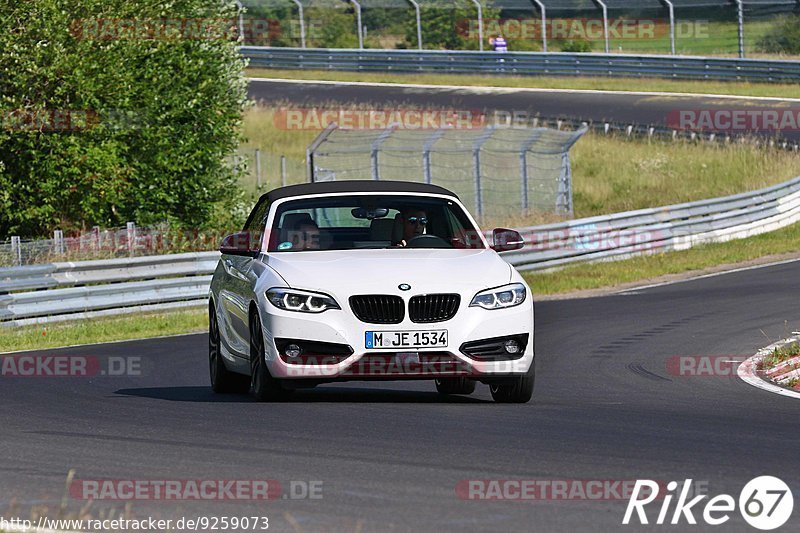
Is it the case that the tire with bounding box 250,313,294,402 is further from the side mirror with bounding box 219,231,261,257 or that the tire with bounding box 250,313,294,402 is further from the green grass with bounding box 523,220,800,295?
the green grass with bounding box 523,220,800,295

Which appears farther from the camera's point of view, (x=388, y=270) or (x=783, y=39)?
(x=783, y=39)

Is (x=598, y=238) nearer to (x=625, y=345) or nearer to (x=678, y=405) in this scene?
(x=625, y=345)

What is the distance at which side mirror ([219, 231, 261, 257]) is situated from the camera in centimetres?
1136

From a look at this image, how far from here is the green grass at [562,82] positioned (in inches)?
1873

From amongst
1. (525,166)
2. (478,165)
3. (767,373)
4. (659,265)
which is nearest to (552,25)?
(525,166)

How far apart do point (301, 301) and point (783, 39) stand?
45.6 metres

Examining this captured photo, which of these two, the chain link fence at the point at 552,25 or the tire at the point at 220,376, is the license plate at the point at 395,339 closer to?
the tire at the point at 220,376

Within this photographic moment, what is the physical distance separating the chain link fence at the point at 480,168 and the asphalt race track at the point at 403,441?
16906mm

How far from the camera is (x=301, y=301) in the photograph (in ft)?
33.7

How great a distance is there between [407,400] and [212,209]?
737 inches

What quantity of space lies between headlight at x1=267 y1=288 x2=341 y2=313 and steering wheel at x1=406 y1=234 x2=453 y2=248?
1.22m

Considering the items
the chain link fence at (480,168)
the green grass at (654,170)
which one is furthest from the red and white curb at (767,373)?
the green grass at (654,170)

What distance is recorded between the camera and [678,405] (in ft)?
35.2

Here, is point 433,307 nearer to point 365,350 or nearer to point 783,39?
point 365,350
